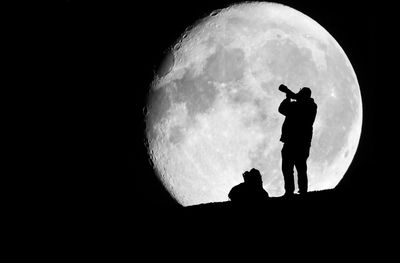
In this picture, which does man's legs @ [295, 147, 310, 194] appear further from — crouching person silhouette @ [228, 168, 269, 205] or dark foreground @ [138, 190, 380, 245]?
crouching person silhouette @ [228, 168, 269, 205]

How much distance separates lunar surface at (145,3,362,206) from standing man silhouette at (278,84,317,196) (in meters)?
3.22

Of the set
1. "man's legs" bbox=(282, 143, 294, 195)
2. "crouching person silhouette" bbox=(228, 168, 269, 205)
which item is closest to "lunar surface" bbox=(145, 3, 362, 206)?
"man's legs" bbox=(282, 143, 294, 195)

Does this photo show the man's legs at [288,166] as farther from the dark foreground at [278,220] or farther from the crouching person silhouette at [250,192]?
the crouching person silhouette at [250,192]

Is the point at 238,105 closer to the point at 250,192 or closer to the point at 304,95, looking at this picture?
the point at 304,95

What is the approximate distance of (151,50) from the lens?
9.30m

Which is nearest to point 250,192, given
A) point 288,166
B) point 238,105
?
point 288,166

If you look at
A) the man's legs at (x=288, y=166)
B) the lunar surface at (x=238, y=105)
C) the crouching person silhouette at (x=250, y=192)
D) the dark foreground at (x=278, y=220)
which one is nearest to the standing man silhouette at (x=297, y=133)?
the man's legs at (x=288, y=166)

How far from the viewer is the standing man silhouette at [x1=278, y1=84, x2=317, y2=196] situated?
16.8 ft

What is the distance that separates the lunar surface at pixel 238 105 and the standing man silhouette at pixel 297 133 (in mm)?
3218

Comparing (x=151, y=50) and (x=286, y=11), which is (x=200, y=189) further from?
(x=286, y=11)

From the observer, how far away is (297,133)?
512 cm

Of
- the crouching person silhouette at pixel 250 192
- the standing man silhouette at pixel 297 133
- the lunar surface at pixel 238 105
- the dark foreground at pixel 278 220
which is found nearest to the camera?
the dark foreground at pixel 278 220

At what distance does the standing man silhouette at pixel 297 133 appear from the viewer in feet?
16.8

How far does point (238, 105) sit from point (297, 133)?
11.0ft
